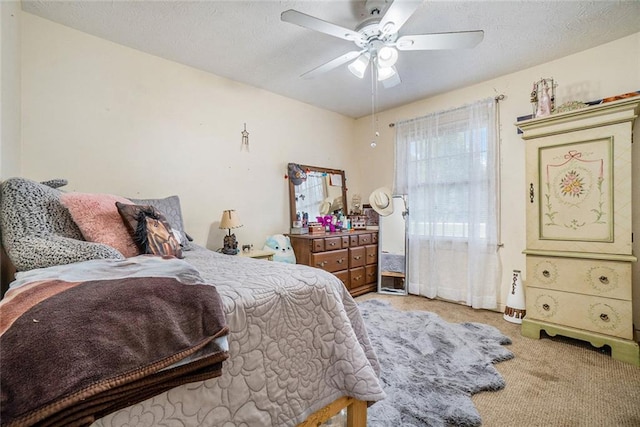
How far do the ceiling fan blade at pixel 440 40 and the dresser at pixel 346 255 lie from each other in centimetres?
198

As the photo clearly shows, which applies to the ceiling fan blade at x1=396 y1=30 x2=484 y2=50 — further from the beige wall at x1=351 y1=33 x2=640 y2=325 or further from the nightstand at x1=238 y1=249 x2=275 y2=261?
the nightstand at x1=238 y1=249 x2=275 y2=261

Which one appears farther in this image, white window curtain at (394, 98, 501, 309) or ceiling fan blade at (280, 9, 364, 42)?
white window curtain at (394, 98, 501, 309)

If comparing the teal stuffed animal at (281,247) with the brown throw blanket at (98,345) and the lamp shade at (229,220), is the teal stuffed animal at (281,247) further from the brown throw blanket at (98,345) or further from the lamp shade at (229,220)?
the brown throw blanket at (98,345)

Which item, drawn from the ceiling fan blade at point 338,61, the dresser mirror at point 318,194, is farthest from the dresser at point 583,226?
the dresser mirror at point 318,194

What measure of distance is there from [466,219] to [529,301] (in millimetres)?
1046

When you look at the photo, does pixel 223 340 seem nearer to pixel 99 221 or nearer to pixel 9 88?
pixel 99 221

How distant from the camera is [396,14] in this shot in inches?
61.5

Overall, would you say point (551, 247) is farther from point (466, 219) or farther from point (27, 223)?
point (27, 223)

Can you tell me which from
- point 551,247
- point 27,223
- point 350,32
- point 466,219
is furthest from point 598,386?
point 27,223

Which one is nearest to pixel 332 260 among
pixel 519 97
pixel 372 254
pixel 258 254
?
pixel 372 254

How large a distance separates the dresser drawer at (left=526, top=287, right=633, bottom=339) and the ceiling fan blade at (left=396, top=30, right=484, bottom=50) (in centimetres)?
200

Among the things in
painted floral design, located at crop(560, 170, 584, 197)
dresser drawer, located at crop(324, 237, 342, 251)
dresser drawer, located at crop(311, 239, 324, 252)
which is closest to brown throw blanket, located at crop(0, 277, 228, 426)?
dresser drawer, located at crop(311, 239, 324, 252)

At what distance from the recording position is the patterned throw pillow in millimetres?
1511

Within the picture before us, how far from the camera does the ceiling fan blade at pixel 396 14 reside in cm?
145
